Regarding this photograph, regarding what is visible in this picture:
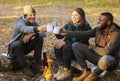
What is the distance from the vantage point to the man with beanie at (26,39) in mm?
6168

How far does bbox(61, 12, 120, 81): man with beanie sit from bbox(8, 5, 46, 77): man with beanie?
27.3 inches

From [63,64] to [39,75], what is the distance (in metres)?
0.56

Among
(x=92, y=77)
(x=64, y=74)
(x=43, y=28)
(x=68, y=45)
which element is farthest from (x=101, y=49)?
(x=43, y=28)

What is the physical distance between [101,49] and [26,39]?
139 cm

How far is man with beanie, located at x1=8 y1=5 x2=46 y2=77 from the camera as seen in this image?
6.17 metres

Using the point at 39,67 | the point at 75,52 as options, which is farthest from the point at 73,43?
the point at 39,67

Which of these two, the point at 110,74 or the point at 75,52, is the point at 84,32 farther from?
the point at 110,74

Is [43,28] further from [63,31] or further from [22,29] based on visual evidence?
[22,29]

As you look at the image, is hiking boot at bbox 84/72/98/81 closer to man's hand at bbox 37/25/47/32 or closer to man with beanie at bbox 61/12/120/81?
man with beanie at bbox 61/12/120/81

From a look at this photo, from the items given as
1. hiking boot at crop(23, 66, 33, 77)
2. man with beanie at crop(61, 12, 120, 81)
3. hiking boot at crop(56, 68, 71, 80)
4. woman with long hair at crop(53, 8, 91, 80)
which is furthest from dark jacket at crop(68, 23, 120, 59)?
hiking boot at crop(23, 66, 33, 77)

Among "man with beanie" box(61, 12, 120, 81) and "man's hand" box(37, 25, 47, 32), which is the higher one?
"man's hand" box(37, 25, 47, 32)

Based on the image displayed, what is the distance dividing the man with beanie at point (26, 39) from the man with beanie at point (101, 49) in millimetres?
695

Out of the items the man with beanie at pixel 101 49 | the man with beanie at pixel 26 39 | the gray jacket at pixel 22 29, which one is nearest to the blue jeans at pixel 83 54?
the man with beanie at pixel 101 49

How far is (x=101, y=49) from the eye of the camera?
220 inches
